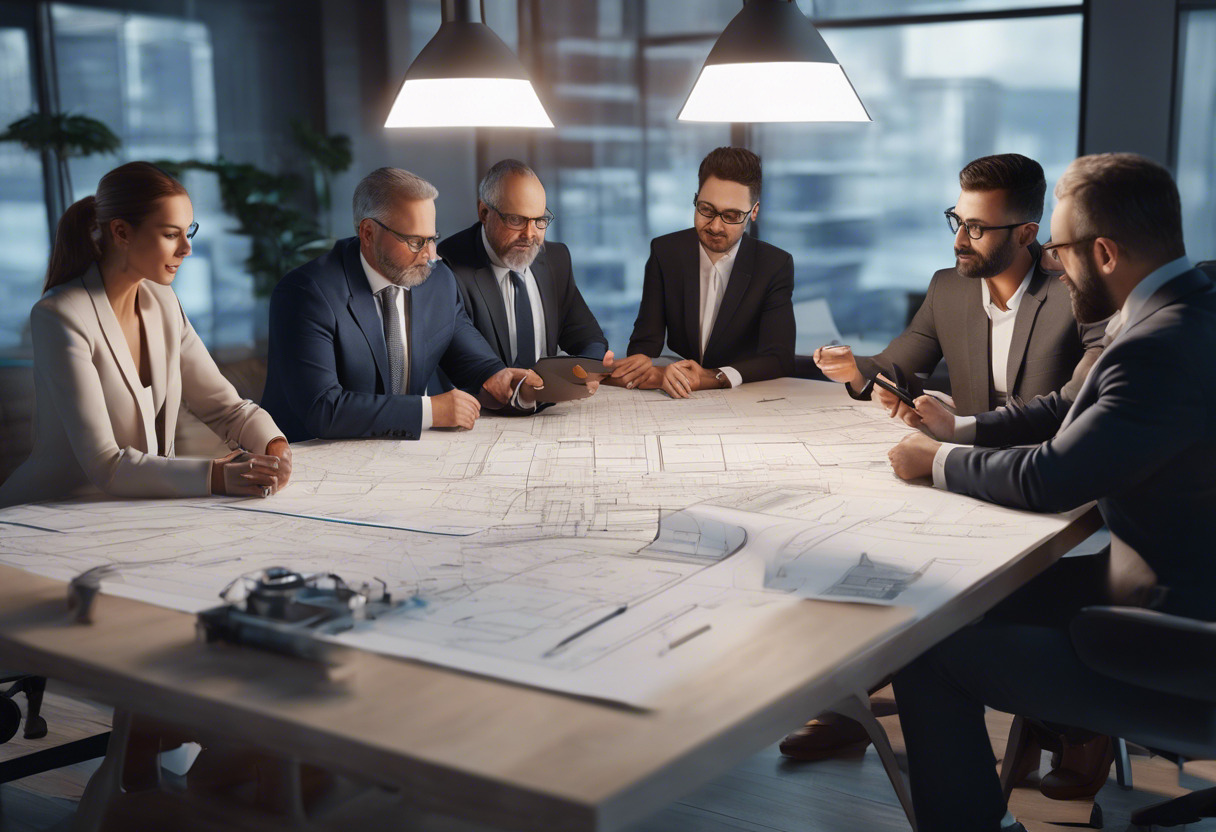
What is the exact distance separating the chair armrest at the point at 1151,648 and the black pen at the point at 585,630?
0.79 meters

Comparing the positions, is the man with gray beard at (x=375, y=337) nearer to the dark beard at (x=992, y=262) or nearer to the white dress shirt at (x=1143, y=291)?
the dark beard at (x=992, y=262)

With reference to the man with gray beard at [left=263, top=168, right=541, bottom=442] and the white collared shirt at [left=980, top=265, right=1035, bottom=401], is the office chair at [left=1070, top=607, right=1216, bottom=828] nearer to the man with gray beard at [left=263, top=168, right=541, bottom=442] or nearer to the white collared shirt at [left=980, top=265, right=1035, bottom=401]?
the white collared shirt at [left=980, top=265, right=1035, bottom=401]

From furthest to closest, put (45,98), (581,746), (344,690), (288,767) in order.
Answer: (45,98), (288,767), (344,690), (581,746)

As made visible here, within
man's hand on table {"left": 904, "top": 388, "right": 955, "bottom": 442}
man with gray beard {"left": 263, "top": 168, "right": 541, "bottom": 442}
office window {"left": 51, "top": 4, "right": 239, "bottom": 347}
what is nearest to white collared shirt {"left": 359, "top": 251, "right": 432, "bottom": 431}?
man with gray beard {"left": 263, "top": 168, "right": 541, "bottom": 442}

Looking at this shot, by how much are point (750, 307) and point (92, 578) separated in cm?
277

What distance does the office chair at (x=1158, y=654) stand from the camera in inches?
66.6

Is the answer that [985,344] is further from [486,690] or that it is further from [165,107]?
[165,107]

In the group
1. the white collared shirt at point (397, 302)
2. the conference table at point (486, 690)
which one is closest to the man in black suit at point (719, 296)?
the white collared shirt at point (397, 302)

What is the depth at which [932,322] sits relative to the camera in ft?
11.4

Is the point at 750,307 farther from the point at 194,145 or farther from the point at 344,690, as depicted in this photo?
the point at 194,145

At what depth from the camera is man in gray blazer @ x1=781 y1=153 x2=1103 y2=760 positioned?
3.00 metres

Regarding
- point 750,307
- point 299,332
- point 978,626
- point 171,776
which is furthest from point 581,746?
point 750,307

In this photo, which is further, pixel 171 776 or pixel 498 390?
pixel 498 390

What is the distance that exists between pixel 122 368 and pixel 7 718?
2.73ft
